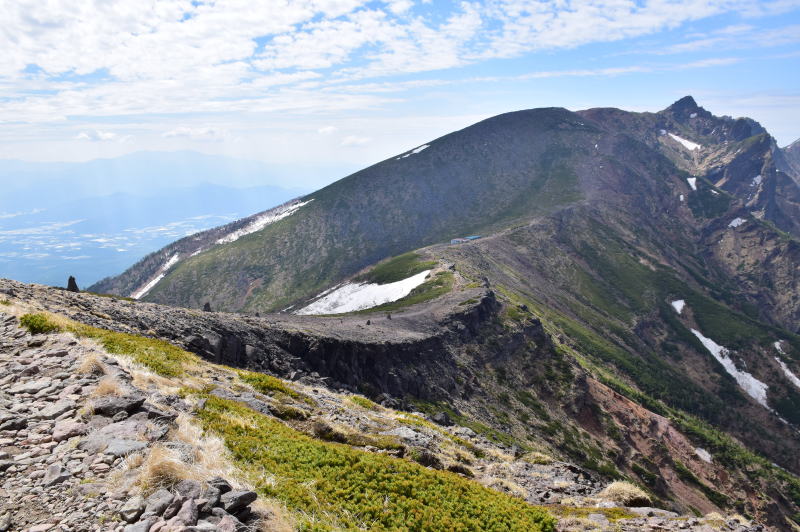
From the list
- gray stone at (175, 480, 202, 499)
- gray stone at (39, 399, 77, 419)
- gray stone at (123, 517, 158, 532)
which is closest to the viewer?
gray stone at (123, 517, 158, 532)

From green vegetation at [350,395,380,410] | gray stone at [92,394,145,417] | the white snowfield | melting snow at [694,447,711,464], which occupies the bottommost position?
melting snow at [694,447,711,464]

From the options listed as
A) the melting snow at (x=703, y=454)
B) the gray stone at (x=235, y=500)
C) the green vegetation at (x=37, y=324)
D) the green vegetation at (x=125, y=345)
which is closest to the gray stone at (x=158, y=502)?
the gray stone at (x=235, y=500)

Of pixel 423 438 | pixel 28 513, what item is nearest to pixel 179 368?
pixel 423 438

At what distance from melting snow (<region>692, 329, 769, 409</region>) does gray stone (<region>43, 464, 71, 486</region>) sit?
212324 mm

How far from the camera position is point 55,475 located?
9.77 meters

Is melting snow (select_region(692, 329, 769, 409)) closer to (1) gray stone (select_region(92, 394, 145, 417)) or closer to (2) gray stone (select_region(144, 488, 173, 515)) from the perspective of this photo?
(1) gray stone (select_region(92, 394, 145, 417))

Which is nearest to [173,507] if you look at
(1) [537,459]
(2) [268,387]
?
(2) [268,387]

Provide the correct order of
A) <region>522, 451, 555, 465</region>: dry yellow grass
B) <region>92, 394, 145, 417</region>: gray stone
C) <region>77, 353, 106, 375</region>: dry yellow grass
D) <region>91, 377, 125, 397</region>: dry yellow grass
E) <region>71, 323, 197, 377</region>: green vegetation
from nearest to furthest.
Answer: <region>92, 394, 145, 417</region>: gray stone, <region>91, 377, 125, 397</region>: dry yellow grass, <region>77, 353, 106, 375</region>: dry yellow grass, <region>71, 323, 197, 377</region>: green vegetation, <region>522, 451, 555, 465</region>: dry yellow grass

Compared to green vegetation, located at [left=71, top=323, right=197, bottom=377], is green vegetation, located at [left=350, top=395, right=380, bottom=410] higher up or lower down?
lower down

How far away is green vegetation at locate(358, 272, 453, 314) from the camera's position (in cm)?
8890

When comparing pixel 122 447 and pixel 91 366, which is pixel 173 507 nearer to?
pixel 122 447

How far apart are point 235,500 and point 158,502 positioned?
1519 millimetres

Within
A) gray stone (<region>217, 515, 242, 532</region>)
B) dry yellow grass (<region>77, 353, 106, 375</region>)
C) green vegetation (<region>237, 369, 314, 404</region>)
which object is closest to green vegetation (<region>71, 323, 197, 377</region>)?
green vegetation (<region>237, 369, 314, 404</region>)

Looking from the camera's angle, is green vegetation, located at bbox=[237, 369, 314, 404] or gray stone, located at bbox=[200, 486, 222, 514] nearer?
gray stone, located at bbox=[200, 486, 222, 514]
